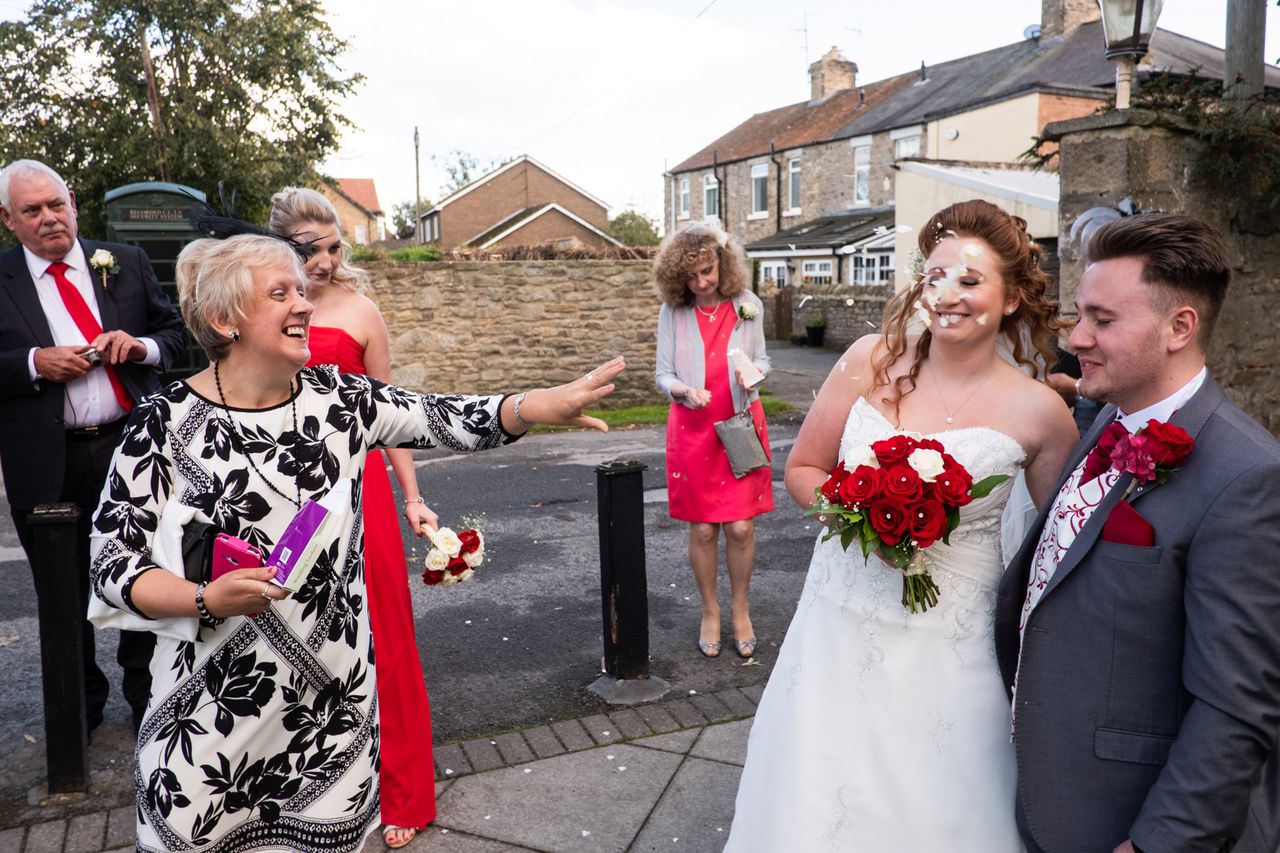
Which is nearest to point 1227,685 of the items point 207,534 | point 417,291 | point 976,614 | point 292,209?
point 976,614

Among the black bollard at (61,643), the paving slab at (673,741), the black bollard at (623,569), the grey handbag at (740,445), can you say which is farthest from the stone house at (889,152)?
the black bollard at (61,643)

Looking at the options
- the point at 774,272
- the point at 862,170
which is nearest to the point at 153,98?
the point at 774,272

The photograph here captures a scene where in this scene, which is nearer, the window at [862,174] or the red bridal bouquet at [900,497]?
the red bridal bouquet at [900,497]

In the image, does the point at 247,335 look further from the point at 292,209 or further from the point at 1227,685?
the point at 1227,685

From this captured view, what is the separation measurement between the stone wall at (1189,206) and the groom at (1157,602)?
4958 millimetres

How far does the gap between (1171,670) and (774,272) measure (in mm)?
36267

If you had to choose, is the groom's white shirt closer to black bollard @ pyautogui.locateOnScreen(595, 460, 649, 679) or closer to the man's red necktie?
black bollard @ pyautogui.locateOnScreen(595, 460, 649, 679)

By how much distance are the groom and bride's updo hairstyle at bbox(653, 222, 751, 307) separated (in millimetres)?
3295

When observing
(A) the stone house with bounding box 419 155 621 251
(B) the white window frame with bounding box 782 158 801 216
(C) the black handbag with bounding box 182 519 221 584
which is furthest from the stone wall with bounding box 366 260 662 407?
(A) the stone house with bounding box 419 155 621 251

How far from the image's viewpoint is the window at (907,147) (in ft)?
106

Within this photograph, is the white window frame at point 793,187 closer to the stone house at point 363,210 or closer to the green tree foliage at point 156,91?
the green tree foliage at point 156,91

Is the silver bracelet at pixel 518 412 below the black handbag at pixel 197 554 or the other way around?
the other way around

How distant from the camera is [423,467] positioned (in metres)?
10.9

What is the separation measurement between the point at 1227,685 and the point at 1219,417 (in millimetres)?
554
